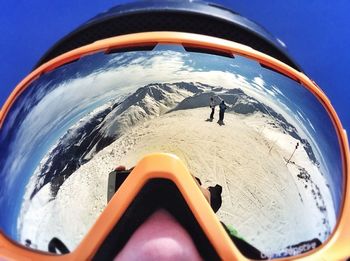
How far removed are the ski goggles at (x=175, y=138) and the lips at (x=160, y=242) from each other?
10 cm

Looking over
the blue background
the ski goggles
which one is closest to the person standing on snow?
the ski goggles

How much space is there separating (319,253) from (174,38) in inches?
12.2

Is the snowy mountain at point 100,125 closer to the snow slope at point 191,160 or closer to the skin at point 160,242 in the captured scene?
the snow slope at point 191,160

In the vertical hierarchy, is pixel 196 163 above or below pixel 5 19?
below

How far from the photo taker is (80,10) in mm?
1171

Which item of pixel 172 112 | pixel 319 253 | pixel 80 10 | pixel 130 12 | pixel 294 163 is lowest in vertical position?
pixel 319 253

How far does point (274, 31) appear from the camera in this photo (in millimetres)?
1138

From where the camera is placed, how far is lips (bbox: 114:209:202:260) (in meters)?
0.68

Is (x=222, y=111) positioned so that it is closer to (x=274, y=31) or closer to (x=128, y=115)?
(x=128, y=115)

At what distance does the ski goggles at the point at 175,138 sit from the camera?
0.81 m

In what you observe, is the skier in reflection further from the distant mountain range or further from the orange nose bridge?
the orange nose bridge

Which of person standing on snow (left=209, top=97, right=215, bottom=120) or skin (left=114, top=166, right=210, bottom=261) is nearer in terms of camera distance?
skin (left=114, top=166, right=210, bottom=261)

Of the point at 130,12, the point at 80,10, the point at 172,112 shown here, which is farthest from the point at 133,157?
the point at 80,10

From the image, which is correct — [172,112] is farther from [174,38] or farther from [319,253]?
[319,253]
